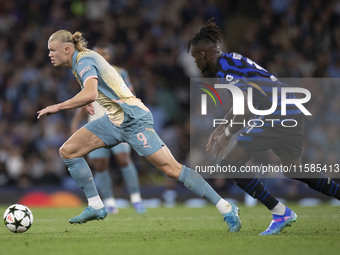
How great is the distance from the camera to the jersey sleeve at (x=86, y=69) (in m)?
7.38

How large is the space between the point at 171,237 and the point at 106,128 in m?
1.47

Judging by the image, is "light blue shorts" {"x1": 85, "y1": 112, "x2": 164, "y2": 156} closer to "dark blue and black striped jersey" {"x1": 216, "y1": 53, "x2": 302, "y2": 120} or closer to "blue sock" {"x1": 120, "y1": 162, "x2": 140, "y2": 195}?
"dark blue and black striped jersey" {"x1": 216, "y1": 53, "x2": 302, "y2": 120}

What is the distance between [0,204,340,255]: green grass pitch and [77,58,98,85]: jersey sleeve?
1698 millimetres

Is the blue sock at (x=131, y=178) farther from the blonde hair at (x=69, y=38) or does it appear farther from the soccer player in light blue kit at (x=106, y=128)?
the blonde hair at (x=69, y=38)

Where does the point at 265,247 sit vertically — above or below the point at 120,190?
above

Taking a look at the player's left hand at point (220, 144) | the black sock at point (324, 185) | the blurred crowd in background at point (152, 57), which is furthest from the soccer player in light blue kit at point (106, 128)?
the blurred crowd in background at point (152, 57)

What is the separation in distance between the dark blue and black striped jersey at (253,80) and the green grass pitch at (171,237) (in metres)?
1.35

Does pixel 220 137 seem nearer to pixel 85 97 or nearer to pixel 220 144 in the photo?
pixel 220 144

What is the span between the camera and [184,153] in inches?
604

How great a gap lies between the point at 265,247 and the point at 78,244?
69.3 inches

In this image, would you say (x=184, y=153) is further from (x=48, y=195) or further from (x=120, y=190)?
(x=48, y=195)

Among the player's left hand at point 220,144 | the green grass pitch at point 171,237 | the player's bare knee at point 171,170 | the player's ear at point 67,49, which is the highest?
the player's ear at point 67,49

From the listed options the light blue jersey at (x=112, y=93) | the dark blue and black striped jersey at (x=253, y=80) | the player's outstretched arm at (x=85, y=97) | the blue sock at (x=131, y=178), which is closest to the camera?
the player's outstretched arm at (x=85, y=97)

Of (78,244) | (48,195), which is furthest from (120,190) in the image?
(78,244)
